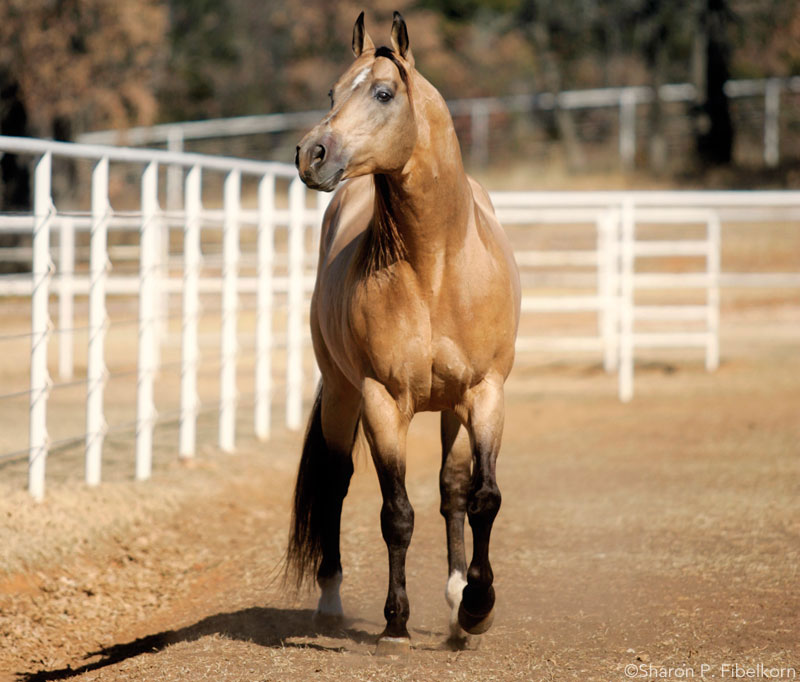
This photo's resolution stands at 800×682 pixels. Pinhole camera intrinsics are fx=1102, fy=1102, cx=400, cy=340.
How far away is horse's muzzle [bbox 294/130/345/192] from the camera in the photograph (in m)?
3.28

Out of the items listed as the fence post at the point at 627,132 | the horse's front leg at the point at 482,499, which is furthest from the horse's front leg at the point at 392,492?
the fence post at the point at 627,132

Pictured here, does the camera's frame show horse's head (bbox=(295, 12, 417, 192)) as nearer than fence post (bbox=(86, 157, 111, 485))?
Yes

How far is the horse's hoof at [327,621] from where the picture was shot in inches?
175

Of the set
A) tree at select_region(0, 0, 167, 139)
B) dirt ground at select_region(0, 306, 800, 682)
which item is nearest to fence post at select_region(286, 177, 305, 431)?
dirt ground at select_region(0, 306, 800, 682)

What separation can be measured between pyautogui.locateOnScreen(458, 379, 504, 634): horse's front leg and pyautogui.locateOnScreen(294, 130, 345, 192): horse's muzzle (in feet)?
3.33

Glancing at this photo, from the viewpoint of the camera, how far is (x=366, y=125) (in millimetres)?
3461

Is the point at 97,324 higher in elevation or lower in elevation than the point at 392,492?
higher

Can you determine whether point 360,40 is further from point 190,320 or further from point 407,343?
point 190,320

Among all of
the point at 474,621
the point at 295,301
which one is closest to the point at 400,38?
the point at 474,621

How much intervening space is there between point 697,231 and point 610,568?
15830 mm

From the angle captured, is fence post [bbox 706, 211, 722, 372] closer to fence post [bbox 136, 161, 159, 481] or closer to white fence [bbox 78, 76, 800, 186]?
fence post [bbox 136, 161, 159, 481]

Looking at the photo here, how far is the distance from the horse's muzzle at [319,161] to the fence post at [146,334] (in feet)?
11.4

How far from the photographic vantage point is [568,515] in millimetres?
6023

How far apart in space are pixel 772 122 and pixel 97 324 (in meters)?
19.9
